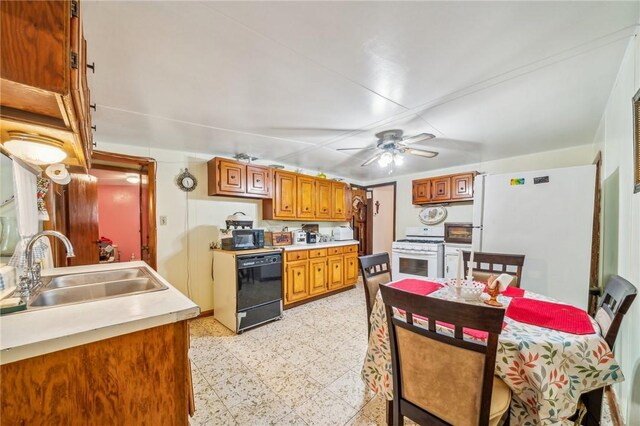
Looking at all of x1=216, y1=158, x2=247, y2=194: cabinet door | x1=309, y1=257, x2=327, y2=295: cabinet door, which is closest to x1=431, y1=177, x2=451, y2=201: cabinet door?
x1=309, y1=257, x2=327, y2=295: cabinet door

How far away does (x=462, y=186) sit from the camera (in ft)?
13.0

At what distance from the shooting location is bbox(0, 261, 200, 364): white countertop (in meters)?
0.76

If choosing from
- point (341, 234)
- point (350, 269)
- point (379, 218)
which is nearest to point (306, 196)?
point (341, 234)

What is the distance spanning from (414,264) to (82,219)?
4.82m

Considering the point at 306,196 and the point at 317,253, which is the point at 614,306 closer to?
the point at 317,253

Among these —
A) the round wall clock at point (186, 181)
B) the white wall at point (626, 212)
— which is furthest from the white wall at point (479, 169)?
the round wall clock at point (186, 181)

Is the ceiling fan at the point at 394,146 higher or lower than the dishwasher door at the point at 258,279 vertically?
higher

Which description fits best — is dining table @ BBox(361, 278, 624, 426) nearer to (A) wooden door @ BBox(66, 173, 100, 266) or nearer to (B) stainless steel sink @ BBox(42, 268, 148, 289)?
(B) stainless steel sink @ BBox(42, 268, 148, 289)

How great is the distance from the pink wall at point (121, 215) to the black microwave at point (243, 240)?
4.39 meters

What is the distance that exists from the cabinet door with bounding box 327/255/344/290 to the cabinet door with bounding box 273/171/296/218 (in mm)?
1047

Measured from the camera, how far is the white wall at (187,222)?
3.06 meters

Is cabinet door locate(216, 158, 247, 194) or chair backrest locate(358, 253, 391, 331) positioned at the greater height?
cabinet door locate(216, 158, 247, 194)

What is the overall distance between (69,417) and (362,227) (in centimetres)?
531

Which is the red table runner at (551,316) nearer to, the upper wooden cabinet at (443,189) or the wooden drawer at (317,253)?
the wooden drawer at (317,253)
